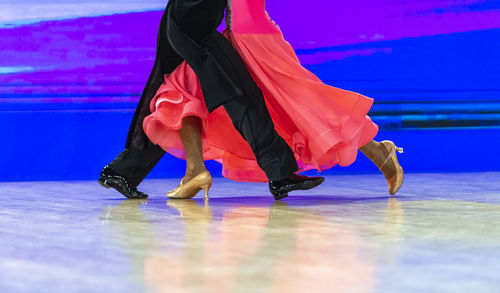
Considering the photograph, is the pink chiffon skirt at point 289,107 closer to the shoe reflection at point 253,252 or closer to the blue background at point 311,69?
the shoe reflection at point 253,252

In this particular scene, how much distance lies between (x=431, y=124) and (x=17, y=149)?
247 cm

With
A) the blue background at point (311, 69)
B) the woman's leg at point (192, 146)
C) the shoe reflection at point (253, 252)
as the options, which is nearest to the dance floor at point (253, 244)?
the shoe reflection at point (253, 252)

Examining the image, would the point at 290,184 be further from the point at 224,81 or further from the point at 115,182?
the point at 115,182

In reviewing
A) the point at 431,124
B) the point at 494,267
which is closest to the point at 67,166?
the point at 431,124

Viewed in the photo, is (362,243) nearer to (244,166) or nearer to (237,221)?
(237,221)

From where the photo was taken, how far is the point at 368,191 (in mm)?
3191

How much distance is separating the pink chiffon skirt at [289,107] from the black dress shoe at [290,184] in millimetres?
96

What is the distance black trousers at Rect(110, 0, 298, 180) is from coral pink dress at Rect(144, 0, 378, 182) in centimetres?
8

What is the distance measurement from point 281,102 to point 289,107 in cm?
4

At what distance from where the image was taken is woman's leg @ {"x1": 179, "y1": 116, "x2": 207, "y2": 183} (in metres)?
2.75

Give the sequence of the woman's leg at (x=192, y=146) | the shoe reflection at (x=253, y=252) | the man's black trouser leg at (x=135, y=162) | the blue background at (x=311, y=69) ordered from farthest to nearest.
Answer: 1. the blue background at (x=311, y=69)
2. the man's black trouser leg at (x=135, y=162)
3. the woman's leg at (x=192, y=146)
4. the shoe reflection at (x=253, y=252)

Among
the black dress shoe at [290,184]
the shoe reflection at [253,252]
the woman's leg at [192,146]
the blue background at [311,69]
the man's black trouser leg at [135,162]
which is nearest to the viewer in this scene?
the shoe reflection at [253,252]

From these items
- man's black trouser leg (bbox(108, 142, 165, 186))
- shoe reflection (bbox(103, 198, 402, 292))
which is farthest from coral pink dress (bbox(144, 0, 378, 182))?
shoe reflection (bbox(103, 198, 402, 292))

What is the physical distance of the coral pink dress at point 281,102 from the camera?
270 cm
